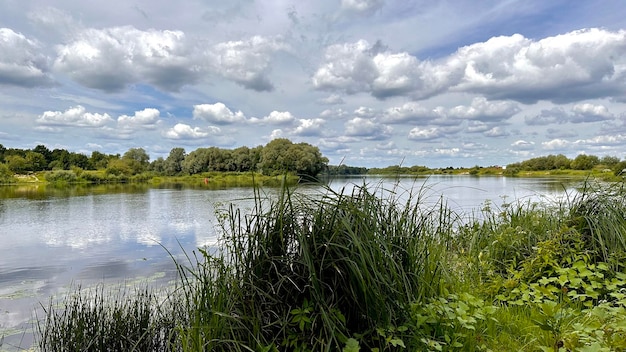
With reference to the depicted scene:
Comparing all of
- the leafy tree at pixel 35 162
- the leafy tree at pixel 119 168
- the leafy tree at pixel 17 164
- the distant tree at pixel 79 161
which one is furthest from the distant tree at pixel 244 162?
the distant tree at pixel 79 161

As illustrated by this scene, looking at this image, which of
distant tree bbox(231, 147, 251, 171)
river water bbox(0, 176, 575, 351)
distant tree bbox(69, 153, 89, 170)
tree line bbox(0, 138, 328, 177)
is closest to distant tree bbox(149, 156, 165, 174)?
tree line bbox(0, 138, 328, 177)

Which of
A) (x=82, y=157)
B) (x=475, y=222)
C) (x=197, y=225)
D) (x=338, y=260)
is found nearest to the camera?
(x=338, y=260)

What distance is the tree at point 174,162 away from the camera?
6744cm

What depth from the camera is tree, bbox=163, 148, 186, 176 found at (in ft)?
221

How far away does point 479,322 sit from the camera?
3.01 meters

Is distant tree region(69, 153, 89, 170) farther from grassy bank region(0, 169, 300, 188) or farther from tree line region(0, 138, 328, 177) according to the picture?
grassy bank region(0, 169, 300, 188)

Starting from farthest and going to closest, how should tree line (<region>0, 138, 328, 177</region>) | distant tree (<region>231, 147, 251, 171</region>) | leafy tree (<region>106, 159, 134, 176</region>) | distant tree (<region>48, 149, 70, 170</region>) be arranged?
distant tree (<region>48, 149, 70, 170</region>) → leafy tree (<region>106, 159, 134, 176</region>) → tree line (<region>0, 138, 328, 177</region>) → distant tree (<region>231, 147, 251, 171</region>)

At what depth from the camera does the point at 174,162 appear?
224ft

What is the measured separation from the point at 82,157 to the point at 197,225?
7659 cm

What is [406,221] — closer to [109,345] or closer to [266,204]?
[266,204]

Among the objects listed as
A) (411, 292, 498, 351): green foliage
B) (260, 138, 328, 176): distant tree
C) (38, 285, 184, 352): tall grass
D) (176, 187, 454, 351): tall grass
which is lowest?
(38, 285, 184, 352): tall grass

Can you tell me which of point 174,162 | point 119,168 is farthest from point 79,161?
point 174,162

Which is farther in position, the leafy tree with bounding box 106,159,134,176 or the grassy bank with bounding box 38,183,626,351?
the leafy tree with bounding box 106,159,134,176

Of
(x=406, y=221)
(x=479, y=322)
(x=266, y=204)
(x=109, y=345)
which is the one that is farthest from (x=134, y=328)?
(x=479, y=322)
